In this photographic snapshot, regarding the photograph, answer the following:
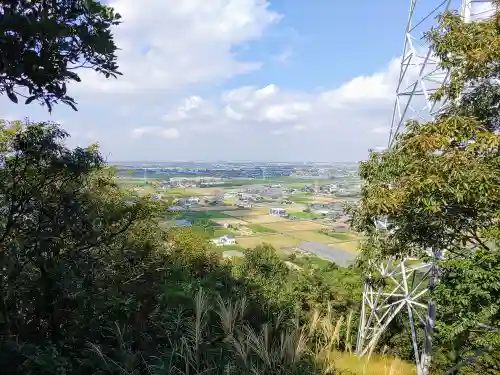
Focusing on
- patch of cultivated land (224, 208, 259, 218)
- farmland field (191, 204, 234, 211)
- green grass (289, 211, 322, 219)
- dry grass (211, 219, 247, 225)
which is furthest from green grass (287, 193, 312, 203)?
dry grass (211, 219, 247, 225)

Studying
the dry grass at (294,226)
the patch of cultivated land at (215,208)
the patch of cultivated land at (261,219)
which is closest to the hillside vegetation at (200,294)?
the patch of cultivated land at (215,208)

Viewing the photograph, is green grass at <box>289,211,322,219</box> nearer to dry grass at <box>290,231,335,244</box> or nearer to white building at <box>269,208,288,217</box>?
white building at <box>269,208,288,217</box>

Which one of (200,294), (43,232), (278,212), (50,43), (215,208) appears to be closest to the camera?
(50,43)

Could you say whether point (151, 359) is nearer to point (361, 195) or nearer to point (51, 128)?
point (51, 128)

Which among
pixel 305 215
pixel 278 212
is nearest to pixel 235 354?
pixel 305 215

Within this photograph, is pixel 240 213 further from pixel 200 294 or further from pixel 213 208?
pixel 200 294

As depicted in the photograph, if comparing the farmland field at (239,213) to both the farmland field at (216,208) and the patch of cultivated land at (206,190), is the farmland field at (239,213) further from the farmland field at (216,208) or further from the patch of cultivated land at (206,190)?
the patch of cultivated land at (206,190)

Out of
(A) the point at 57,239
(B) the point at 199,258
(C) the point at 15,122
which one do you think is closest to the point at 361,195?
(A) the point at 57,239

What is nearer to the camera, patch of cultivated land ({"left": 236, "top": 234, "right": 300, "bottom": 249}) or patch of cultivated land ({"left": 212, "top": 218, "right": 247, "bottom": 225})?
patch of cultivated land ({"left": 236, "top": 234, "right": 300, "bottom": 249})
